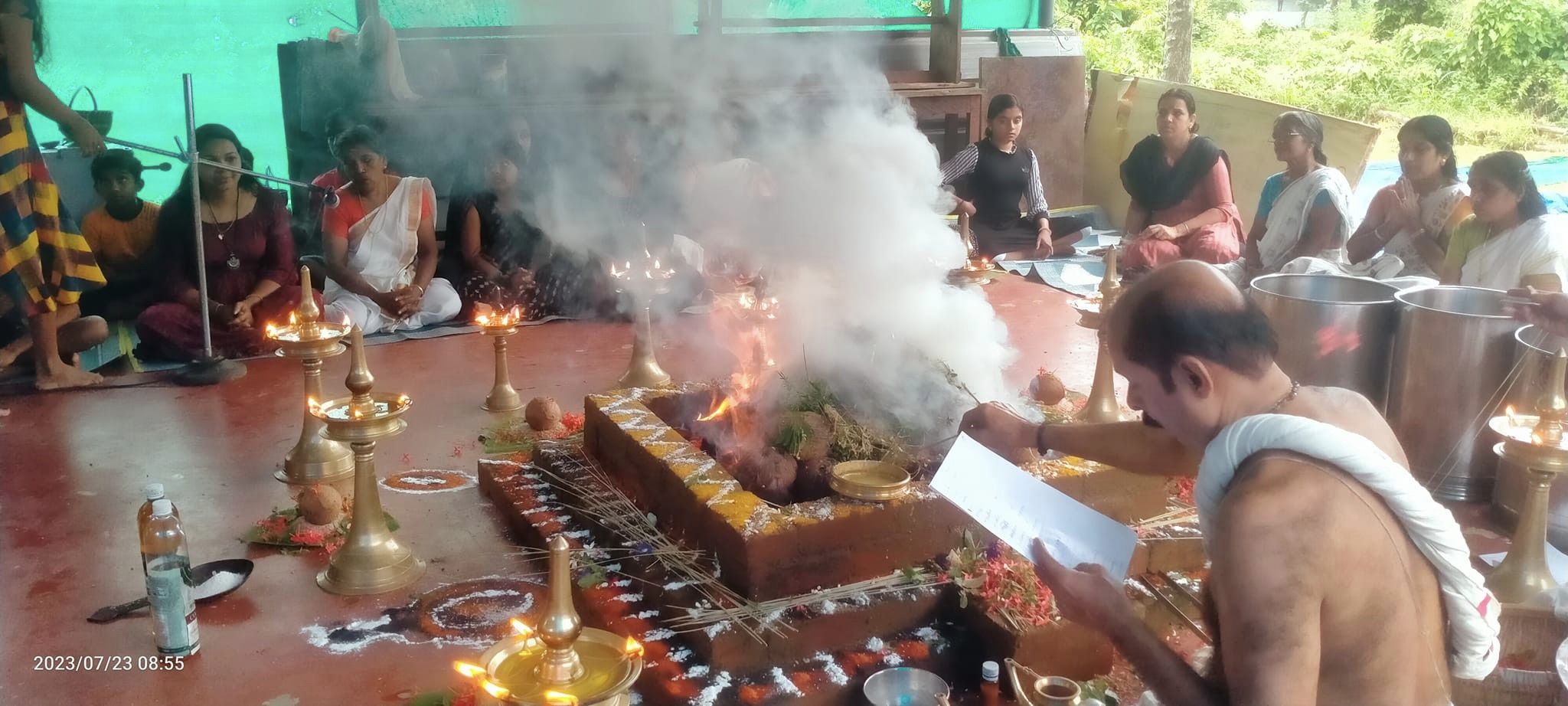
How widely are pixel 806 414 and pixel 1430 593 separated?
2278 mm

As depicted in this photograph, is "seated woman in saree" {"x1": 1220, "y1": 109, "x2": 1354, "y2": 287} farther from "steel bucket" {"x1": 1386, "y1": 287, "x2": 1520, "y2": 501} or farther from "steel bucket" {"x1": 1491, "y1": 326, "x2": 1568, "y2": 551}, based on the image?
"steel bucket" {"x1": 1491, "y1": 326, "x2": 1568, "y2": 551}

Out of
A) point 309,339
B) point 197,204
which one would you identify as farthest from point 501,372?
point 197,204

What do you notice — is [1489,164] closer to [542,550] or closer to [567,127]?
[542,550]

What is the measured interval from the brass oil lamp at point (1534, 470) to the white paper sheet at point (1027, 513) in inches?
64.0

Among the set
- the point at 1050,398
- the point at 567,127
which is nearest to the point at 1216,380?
the point at 1050,398

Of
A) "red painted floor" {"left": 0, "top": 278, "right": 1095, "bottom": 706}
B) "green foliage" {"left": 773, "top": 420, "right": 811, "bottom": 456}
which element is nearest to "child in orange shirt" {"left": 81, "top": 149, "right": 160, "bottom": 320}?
"red painted floor" {"left": 0, "top": 278, "right": 1095, "bottom": 706}

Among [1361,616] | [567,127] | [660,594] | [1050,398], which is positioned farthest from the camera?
[567,127]

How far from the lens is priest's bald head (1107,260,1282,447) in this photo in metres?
1.89

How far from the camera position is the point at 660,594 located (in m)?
3.32

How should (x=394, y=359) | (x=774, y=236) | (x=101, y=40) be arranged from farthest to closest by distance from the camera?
(x=101, y=40), (x=394, y=359), (x=774, y=236)

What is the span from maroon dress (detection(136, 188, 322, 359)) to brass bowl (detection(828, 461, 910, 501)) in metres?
4.58

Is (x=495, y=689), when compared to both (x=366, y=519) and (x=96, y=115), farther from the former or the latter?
(x=96, y=115)

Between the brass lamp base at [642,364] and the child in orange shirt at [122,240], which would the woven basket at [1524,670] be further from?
the child in orange shirt at [122,240]

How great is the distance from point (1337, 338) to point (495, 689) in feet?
13.0
